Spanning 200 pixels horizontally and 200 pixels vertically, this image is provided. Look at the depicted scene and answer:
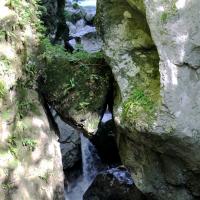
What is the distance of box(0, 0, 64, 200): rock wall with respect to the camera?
17.2ft

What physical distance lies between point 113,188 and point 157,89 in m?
3.10

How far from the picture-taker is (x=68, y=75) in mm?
6562

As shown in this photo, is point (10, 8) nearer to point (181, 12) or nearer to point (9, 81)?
point (9, 81)

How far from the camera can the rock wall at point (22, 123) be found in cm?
523

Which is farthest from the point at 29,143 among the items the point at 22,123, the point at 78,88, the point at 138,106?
the point at 138,106

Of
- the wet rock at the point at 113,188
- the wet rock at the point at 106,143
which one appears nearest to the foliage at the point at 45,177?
the wet rock at the point at 113,188

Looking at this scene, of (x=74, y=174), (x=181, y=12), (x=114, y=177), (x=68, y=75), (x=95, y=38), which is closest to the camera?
(x=181, y=12)

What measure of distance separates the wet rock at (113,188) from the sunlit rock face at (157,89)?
152cm

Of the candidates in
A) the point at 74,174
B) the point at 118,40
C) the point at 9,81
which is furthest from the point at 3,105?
the point at 74,174

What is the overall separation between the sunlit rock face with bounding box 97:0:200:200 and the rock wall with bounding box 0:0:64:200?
1.12 metres

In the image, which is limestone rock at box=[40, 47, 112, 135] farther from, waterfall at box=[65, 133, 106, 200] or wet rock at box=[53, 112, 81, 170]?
waterfall at box=[65, 133, 106, 200]

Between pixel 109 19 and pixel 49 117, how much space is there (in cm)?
183

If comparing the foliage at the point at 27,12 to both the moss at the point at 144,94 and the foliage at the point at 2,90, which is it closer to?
the foliage at the point at 2,90

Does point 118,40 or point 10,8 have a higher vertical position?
point 10,8
